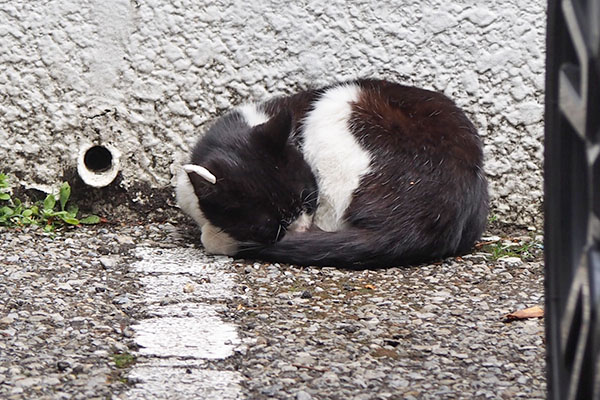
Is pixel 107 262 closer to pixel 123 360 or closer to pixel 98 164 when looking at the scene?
pixel 98 164

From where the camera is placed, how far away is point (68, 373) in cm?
177

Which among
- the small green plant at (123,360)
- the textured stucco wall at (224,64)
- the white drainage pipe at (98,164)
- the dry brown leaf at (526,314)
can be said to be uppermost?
the textured stucco wall at (224,64)

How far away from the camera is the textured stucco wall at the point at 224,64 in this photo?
3250 mm

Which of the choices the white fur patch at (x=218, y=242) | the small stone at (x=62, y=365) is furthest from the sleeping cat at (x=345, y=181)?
the small stone at (x=62, y=365)

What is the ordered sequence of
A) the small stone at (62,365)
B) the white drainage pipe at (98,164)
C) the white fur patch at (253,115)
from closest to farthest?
the small stone at (62,365) → the white fur patch at (253,115) → the white drainage pipe at (98,164)

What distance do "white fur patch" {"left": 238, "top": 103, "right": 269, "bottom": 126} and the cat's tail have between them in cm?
56

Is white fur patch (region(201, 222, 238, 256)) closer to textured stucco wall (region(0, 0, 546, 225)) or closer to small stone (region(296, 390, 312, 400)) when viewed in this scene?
textured stucco wall (region(0, 0, 546, 225))

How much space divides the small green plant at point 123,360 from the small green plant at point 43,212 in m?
1.39

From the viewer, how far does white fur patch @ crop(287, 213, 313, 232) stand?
9.84ft

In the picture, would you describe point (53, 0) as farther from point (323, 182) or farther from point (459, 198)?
point (459, 198)

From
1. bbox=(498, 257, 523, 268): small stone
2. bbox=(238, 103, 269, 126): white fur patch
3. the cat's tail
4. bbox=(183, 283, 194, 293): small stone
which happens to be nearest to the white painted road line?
bbox=(183, 283, 194, 293): small stone

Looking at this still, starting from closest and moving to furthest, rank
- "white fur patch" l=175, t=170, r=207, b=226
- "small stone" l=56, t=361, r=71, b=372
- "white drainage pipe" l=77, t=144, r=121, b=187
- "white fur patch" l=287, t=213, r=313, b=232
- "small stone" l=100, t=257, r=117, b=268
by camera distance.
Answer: "small stone" l=56, t=361, r=71, b=372, "small stone" l=100, t=257, r=117, b=268, "white fur patch" l=287, t=213, r=313, b=232, "white fur patch" l=175, t=170, r=207, b=226, "white drainage pipe" l=77, t=144, r=121, b=187

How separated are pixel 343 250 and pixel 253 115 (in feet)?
2.51

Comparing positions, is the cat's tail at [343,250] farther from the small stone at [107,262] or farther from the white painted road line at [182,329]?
the small stone at [107,262]
